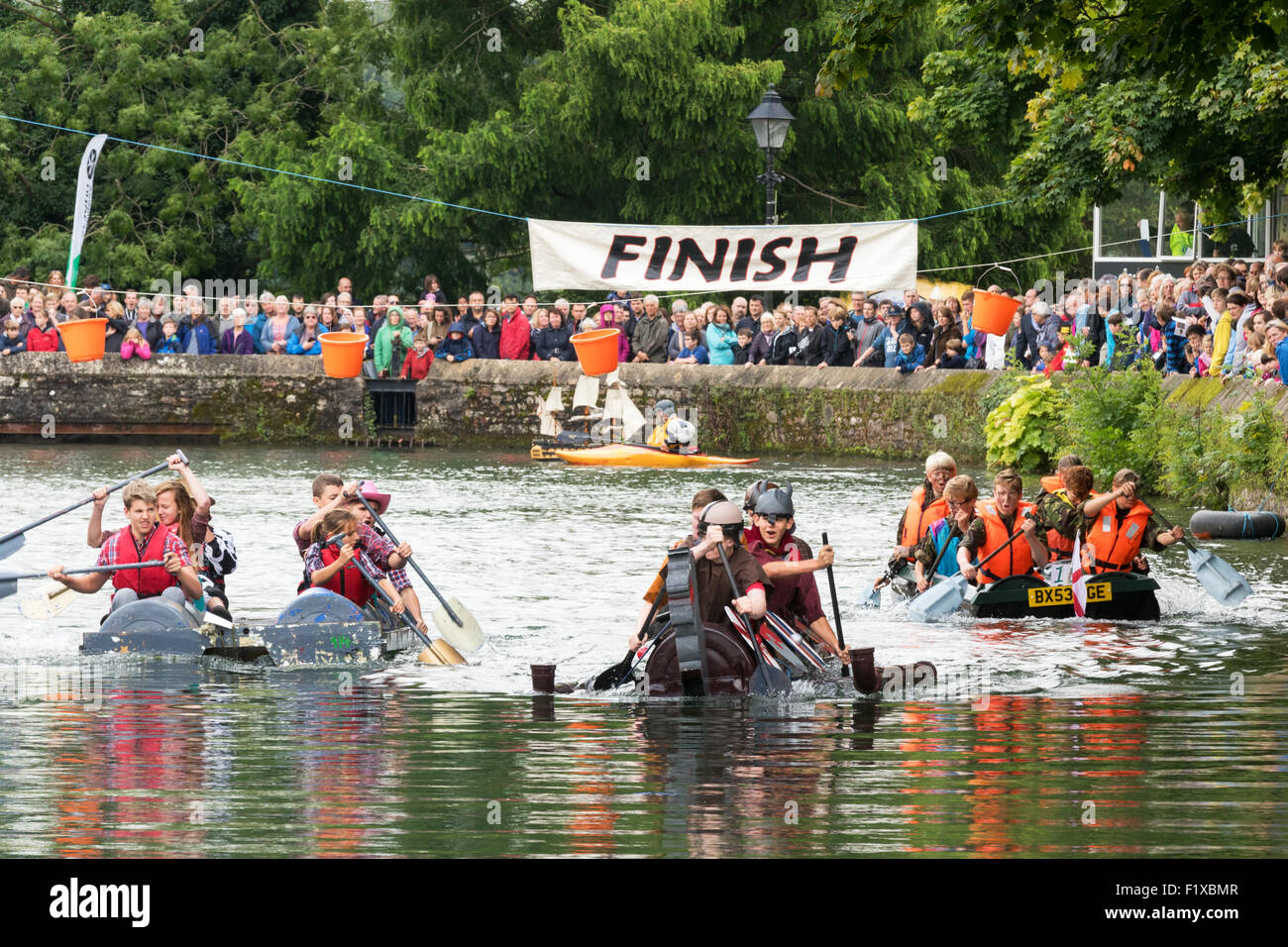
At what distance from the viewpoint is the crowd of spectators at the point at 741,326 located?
23891 millimetres

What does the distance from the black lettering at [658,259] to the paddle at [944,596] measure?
658 inches

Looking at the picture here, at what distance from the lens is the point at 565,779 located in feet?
31.7

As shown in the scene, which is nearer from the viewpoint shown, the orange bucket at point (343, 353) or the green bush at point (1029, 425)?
the green bush at point (1029, 425)

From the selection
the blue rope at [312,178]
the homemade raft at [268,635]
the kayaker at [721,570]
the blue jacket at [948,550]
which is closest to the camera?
the kayaker at [721,570]

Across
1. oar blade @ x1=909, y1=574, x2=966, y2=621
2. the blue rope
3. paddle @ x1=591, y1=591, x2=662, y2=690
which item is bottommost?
paddle @ x1=591, y1=591, x2=662, y2=690

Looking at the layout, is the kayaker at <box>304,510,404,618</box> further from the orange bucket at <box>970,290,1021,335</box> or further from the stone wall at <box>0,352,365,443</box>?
the stone wall at <box>0,352,365,443</box>

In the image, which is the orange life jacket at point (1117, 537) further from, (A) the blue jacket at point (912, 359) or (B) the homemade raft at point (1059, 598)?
(A) the blue jacket at point (912, 359)

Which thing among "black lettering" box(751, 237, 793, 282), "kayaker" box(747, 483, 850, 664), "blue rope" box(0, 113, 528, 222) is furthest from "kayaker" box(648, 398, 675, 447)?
"kayaker" box(747, 483, 850, 664)

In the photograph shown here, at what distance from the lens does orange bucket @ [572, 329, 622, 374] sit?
96.9 ft

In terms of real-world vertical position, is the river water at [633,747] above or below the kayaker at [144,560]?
below

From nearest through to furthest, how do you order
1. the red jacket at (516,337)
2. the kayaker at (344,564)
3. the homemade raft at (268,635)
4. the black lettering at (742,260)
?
the homemade raft at (268,635)
the kayaker at (344,564)
the black lettering at (742,260)
the red jacket at (516,337)

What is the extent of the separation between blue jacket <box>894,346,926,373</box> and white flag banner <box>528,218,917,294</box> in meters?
1.74

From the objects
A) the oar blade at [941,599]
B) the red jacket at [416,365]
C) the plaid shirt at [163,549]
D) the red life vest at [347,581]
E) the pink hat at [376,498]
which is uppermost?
the red jacket at [416,365]

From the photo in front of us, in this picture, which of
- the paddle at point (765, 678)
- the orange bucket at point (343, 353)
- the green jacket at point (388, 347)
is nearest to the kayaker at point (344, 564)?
the paddle at point (765, 678)
